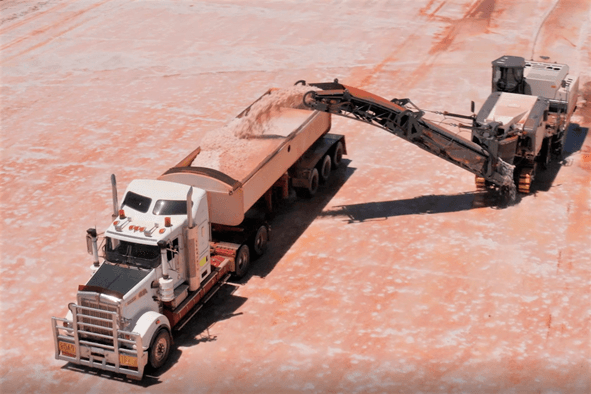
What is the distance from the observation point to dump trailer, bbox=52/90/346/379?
667 inches

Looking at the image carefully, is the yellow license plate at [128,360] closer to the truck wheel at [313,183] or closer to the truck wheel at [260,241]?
the truck wheel at [260,241]

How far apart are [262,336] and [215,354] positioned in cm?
124

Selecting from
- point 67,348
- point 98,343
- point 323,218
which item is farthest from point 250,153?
point 67,348

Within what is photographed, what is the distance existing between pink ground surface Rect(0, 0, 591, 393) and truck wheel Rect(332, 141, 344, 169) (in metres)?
0.36

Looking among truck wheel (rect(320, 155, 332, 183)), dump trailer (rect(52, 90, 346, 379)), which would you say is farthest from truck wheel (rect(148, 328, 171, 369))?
truck wheel (rect(320, 155, 332, 183))

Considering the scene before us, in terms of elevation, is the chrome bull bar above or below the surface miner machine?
below

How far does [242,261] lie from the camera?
21062 millimetres

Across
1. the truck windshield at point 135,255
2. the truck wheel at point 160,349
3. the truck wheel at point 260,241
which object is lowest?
the truck wheel at point 160,349

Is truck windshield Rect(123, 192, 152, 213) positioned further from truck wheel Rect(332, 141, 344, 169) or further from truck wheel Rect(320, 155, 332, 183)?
truck wheel Rect(332, 141, 344, 169)

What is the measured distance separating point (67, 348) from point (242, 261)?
17.8 feet

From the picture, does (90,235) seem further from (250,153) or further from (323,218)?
(323,218)

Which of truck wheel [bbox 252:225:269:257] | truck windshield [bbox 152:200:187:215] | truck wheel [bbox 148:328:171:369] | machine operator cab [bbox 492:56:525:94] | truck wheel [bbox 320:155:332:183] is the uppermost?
machine operator cab [bbox 492:56:525:94]

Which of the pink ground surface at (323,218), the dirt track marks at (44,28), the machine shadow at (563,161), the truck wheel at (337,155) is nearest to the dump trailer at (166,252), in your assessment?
the pink ground surface at (323,218)

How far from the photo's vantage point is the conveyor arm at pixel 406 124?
23.2 meters
